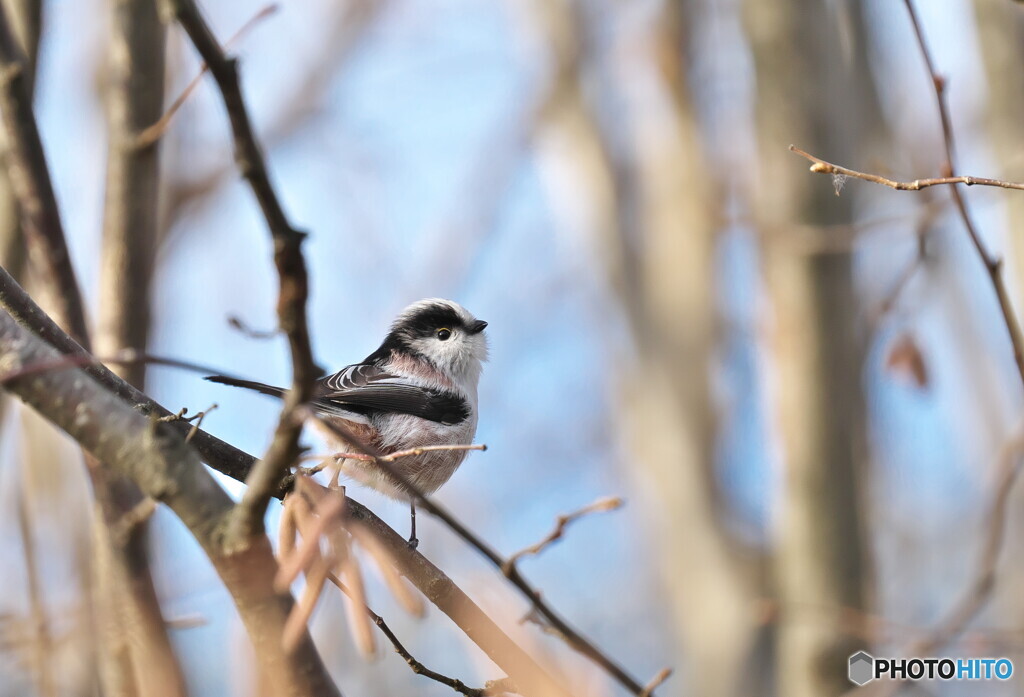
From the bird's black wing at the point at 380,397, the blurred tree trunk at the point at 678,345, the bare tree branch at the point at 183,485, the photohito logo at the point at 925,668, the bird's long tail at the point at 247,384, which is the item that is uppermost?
the blurred tree trunk at the point at 678,345

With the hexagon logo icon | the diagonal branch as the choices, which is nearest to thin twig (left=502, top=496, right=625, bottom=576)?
the diagonal branch

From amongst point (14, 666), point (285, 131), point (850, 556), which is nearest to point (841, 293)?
point (850, 556)

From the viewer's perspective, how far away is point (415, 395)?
331 cm

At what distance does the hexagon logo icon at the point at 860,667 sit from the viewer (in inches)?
157

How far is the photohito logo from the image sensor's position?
3574 mm

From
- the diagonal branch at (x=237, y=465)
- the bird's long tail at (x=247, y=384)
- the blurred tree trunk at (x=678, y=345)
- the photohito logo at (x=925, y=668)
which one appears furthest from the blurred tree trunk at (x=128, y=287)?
the blurred tree trunk at (x=678, y=345)

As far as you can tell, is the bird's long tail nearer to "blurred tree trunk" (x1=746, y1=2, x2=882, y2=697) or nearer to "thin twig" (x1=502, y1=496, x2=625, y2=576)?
"thin twig" (x1=502, y1=496, x2=625, y2=576)

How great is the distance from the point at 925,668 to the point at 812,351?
Result: 152 centimetres

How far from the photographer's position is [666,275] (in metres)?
6.99

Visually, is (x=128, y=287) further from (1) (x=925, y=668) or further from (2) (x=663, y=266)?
(2) (x=663, y=266)

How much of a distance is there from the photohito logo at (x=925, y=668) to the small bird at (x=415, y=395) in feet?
6.27

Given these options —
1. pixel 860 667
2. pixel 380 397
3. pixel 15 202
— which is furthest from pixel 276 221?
pixel 860 667

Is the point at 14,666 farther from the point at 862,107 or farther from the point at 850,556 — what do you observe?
the point at 862,107

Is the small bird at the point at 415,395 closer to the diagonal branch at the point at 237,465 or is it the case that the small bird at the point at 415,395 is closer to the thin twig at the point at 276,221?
the diagonal branch at the point at 237,465
